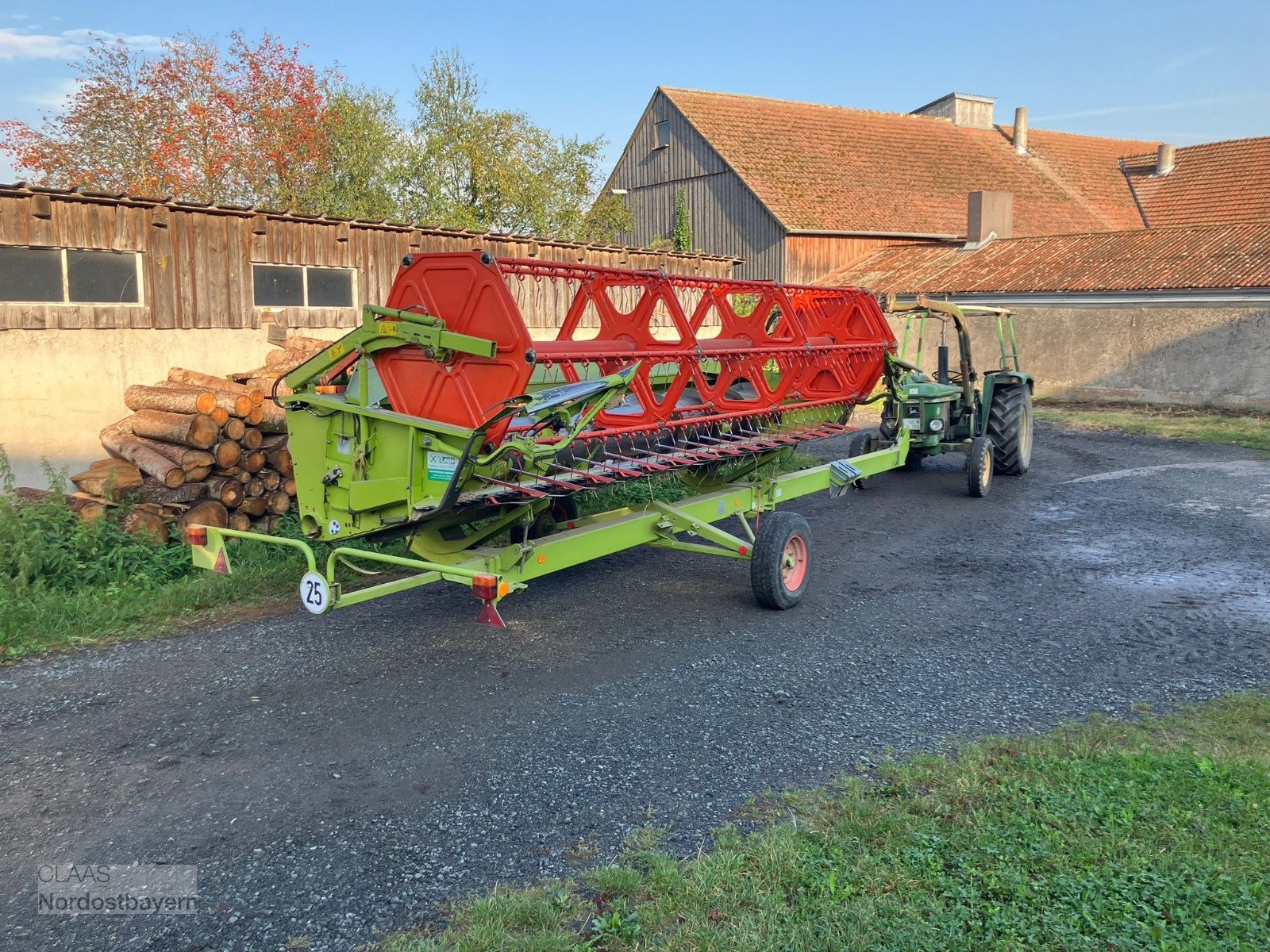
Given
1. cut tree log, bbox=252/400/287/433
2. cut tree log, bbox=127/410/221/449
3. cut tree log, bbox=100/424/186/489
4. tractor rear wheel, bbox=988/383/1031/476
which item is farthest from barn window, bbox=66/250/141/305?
tractor rear wheel, bbox=988/383/1031/476

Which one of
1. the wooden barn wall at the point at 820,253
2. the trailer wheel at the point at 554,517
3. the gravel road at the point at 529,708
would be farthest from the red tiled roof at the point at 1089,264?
the trailer wheel at the point at 554,517

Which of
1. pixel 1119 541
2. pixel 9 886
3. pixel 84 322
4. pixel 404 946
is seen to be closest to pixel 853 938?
pixel 404 946

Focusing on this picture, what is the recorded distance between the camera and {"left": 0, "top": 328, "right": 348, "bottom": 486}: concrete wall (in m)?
8.76

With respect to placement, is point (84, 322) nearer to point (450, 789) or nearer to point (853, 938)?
point (450, 789)

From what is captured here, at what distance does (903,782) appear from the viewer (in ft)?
13.4

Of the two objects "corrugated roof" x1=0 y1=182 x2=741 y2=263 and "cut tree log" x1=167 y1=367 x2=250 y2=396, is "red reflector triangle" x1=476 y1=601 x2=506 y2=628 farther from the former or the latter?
"corrugated roof" x1=0 y1=182 x2=741 y2=263

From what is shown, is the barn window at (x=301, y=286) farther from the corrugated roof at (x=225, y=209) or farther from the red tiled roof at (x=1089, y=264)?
the red tiled roof at (x=1089, y=264)

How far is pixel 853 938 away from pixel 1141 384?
19597 millimetres

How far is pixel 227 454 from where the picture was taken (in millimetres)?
8141

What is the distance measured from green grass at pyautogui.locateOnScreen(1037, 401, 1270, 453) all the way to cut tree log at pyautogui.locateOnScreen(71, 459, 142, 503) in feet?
48.6

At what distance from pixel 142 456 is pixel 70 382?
1758mm

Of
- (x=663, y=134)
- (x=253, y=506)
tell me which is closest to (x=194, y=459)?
(x=253, y=506)

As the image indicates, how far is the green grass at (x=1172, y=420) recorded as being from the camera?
603 inches

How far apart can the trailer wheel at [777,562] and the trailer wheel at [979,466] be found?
4651 mm
